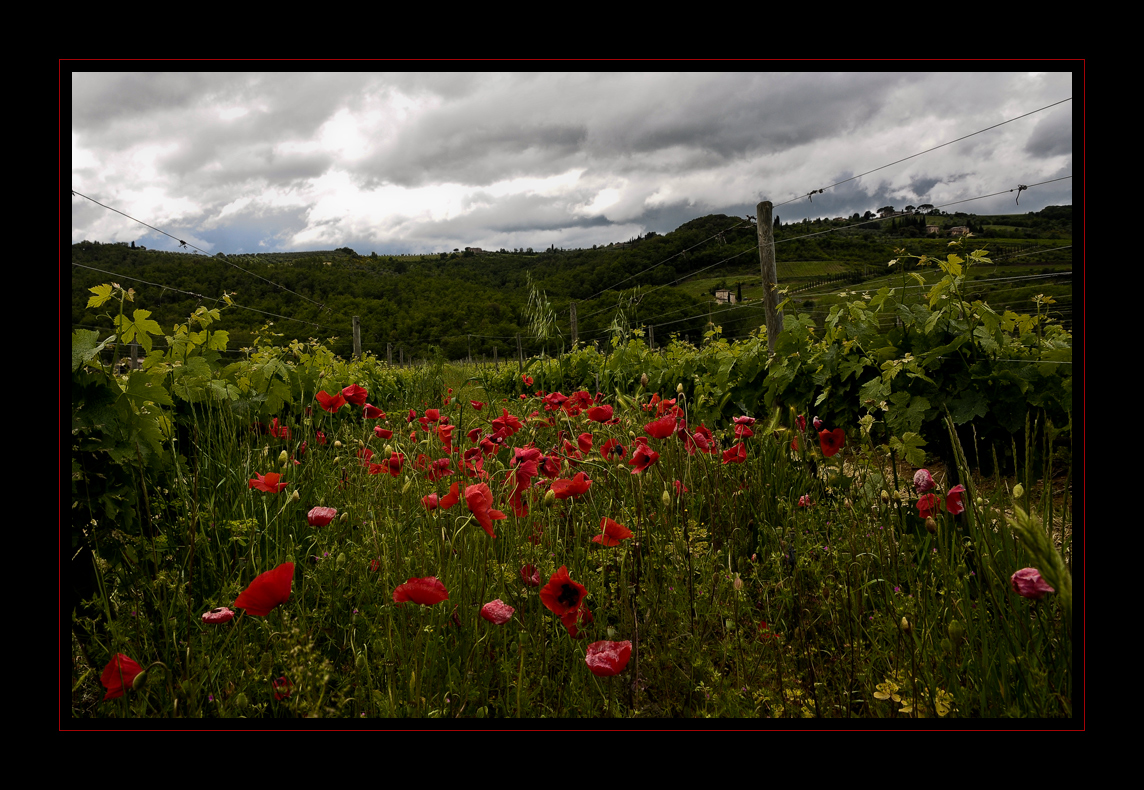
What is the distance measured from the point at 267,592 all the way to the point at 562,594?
0.50 metres

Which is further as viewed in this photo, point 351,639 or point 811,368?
point 811,368

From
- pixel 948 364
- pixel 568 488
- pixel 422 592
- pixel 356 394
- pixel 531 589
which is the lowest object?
pixel 531 589

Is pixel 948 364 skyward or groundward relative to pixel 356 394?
skyward

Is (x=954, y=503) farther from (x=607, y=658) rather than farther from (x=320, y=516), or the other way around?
(x=320, y=516)

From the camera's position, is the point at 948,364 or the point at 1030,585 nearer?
the point at 1030,585

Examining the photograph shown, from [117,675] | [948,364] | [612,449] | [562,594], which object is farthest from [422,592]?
[948,364]

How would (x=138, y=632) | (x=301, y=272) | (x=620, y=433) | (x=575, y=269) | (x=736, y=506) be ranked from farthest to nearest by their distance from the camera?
(x=301, y=272) → (x=575, y=269) → (x=620, y=433) → (x=736, y=506) → (x=138, y=632)

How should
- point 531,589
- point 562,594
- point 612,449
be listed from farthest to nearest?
point 612,449, point 531,589, point 562,594

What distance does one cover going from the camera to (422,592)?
34.9 inches

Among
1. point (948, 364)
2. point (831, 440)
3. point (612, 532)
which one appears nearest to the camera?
point (612, 532)

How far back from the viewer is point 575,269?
37.7 ft
